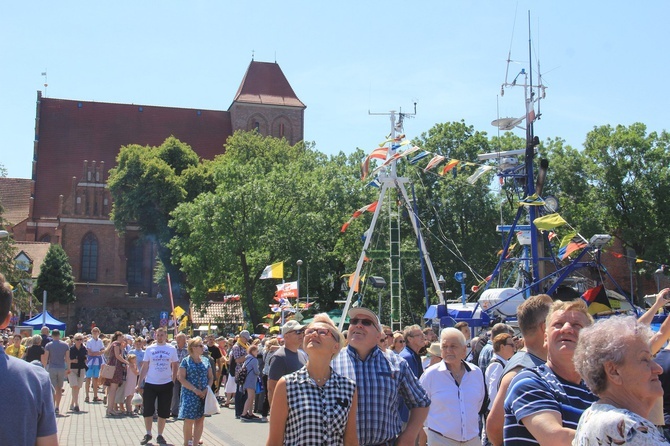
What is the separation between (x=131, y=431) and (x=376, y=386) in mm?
9725

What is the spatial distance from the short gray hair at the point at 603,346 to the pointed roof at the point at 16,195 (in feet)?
274

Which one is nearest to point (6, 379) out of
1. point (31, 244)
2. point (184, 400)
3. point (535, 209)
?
point (184, 400)

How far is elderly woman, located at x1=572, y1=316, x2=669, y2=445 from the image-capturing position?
107 inches

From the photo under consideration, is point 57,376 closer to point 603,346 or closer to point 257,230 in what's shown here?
point 603,346

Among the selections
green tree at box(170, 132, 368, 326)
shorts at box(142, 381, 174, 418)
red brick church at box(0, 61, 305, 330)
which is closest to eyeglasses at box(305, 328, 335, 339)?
shorts at box(142, 381, 174, 418)

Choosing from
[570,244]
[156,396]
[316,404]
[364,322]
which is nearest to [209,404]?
[156,396]

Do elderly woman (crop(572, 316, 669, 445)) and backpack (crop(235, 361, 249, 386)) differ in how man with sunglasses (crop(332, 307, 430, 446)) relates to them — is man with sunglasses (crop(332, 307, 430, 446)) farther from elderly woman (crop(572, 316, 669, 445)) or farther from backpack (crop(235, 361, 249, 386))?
backpack (crop(235, 361, 249, 386))

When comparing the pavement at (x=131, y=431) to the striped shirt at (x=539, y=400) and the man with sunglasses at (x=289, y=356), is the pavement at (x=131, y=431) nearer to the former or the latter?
the man with sunglasses at (x=289, y=356)

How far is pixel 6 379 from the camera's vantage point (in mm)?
3443

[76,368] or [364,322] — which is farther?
[76,368]

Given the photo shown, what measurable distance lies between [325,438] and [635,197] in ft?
138

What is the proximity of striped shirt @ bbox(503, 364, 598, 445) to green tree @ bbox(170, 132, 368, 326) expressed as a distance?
40.1 m

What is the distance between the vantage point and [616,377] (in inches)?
113

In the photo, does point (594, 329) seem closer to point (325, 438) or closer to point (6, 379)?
point (325, 438)
